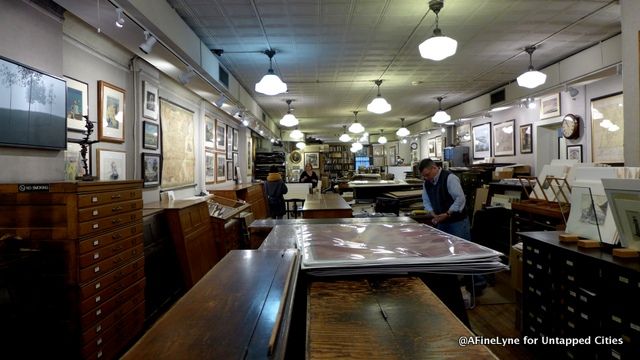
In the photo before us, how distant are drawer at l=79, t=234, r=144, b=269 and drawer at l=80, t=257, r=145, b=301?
0.15 metres

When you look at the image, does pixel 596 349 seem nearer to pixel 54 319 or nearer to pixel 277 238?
pixel 277 238

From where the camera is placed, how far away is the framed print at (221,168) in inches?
297

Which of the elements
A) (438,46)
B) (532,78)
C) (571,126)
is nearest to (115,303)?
(438,46)

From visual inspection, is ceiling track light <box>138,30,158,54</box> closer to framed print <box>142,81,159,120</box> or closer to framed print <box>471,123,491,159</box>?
framed print <box>142,81,159,120</box>

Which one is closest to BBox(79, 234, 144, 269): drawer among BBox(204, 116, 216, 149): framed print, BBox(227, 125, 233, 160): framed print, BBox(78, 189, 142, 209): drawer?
BBox(78, 189, 142, 209): drawer

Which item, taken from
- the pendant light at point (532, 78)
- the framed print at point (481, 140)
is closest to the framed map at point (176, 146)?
the pendant light at point (532, 78)

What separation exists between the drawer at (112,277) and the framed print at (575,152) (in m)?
7.07

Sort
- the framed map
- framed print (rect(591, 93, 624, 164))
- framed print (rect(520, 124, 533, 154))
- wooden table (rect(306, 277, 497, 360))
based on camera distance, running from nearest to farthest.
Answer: wooden table (rect(306, 277, 497, 360))
the framed map
framed print (rect(591, 93, 624, 164))
framed print (rect(520, 124, 533, 154))

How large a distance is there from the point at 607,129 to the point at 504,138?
3237mm

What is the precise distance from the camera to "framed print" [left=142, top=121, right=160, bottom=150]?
434cm

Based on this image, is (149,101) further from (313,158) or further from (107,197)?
(313,158)

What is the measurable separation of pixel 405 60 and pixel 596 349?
4898 mm

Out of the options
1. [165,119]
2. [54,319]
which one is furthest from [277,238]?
[165,119]

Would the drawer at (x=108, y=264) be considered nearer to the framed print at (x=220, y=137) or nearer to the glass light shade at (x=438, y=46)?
the glass light shade at (x=438, y=46)
